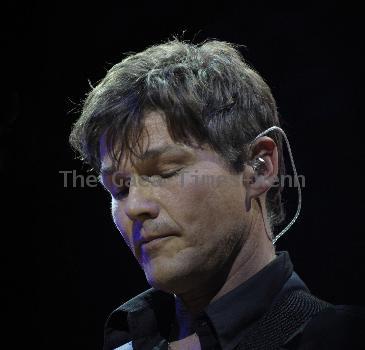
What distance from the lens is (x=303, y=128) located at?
2324 millimetres

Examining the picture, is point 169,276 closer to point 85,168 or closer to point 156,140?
point 156,140

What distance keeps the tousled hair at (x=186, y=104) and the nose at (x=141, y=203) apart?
0.10 m

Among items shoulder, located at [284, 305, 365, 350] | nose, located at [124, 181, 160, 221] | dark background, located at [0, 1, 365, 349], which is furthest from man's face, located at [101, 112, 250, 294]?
dark background, located at [0, 1, 365, 349]

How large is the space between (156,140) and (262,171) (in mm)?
339

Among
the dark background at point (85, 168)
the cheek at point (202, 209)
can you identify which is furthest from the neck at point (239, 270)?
the dark background at point (85, 168)

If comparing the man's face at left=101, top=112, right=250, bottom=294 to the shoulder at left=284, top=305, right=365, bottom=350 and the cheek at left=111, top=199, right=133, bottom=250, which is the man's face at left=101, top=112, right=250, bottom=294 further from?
the shoulder at left=284, top=305, right=365, bottom=350

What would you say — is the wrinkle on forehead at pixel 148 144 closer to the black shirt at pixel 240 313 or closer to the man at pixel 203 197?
the man at pixel 203 197

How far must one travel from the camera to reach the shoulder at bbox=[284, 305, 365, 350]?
58.4 inches

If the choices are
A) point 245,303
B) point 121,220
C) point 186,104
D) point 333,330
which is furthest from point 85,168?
point 333,330

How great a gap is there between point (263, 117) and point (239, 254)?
44cm

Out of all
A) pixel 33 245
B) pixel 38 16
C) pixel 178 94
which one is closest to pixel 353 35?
pixel 178 94

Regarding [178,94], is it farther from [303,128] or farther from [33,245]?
[33,245]

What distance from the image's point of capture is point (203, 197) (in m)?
1.63

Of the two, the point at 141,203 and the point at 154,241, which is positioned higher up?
the point at 141,203
